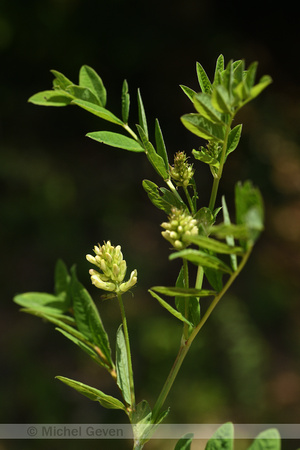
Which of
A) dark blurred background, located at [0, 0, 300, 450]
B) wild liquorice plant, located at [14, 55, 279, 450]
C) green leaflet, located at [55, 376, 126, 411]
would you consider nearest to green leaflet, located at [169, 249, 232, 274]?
wild liquorice plant, located at [14, 55, 279, 450]

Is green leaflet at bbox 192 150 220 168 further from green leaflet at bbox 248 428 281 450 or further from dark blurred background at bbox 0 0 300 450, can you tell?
dark blurred background at bbox 0 0 300 450

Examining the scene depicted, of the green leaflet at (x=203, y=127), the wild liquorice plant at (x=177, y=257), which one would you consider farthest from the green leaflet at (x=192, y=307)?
the green leaflet at (x=203, y=127)

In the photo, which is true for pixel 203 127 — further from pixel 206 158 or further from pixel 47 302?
pixel 47 302

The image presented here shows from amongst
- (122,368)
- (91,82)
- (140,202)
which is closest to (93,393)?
(122,368)

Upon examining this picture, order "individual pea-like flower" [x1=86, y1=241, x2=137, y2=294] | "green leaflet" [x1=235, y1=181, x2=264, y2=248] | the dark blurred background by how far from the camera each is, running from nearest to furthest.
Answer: "green leaflet" [x1=235, y1=181, x2=264, y2=248], "individual pea-like flower" [x1=86, y1=241, x2=137, y2=294], the dark blurred background

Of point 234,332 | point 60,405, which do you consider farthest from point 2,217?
point 234,332

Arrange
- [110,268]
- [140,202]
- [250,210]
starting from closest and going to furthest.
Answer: [250,210], [110,268], [140,202]
